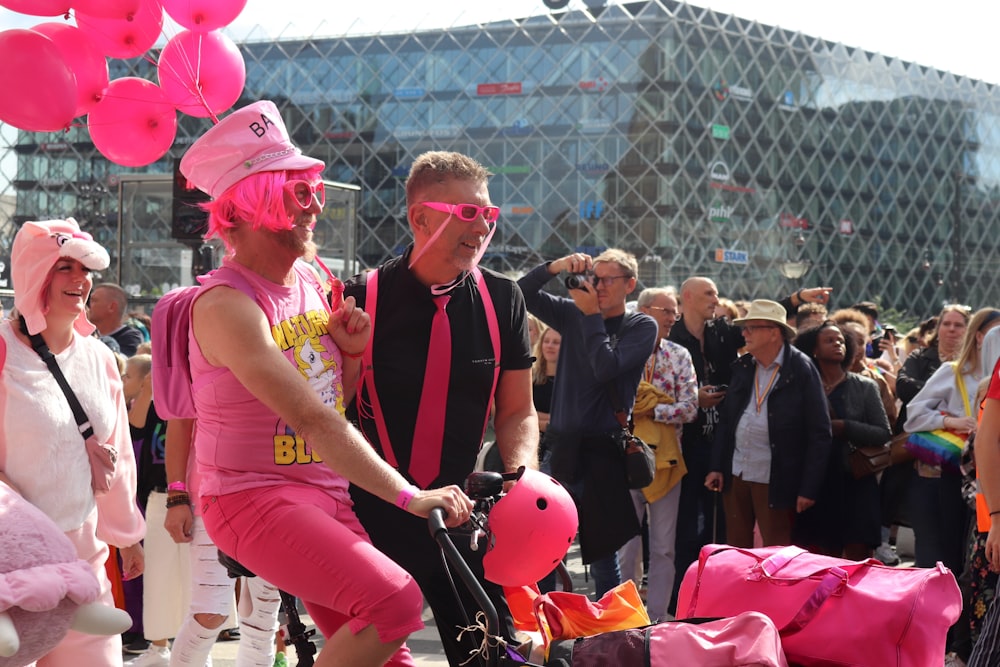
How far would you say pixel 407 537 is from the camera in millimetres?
3908

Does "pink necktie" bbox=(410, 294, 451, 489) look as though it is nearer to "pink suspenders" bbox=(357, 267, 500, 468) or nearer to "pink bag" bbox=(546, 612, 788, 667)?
"pink suspenders" bbox=(357, 267, 500, 468)

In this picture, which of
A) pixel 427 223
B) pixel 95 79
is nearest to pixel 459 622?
pixel 427 223

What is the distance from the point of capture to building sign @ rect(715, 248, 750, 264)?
64.9 m

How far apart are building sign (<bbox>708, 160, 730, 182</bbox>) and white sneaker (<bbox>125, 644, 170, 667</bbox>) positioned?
196ft

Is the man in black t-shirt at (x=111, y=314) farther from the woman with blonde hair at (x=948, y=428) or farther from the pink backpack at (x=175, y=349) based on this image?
the pink backpack at (x=175, y=349)

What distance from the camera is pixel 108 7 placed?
180 inches

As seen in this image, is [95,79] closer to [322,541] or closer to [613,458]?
[322,541]

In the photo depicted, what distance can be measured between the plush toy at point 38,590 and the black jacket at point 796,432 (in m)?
5.71

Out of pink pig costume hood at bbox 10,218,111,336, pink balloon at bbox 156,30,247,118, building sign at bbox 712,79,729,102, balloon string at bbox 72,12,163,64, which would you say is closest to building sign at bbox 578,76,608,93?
building sign at bbox 712,79,729,102

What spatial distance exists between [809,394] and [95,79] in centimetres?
478

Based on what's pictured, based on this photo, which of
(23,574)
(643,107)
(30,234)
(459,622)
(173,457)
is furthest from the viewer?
(643,107)

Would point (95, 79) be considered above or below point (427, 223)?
above

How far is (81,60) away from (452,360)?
199cm

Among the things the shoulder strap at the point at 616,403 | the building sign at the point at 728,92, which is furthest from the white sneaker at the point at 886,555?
the building sign at the point at 728,92
